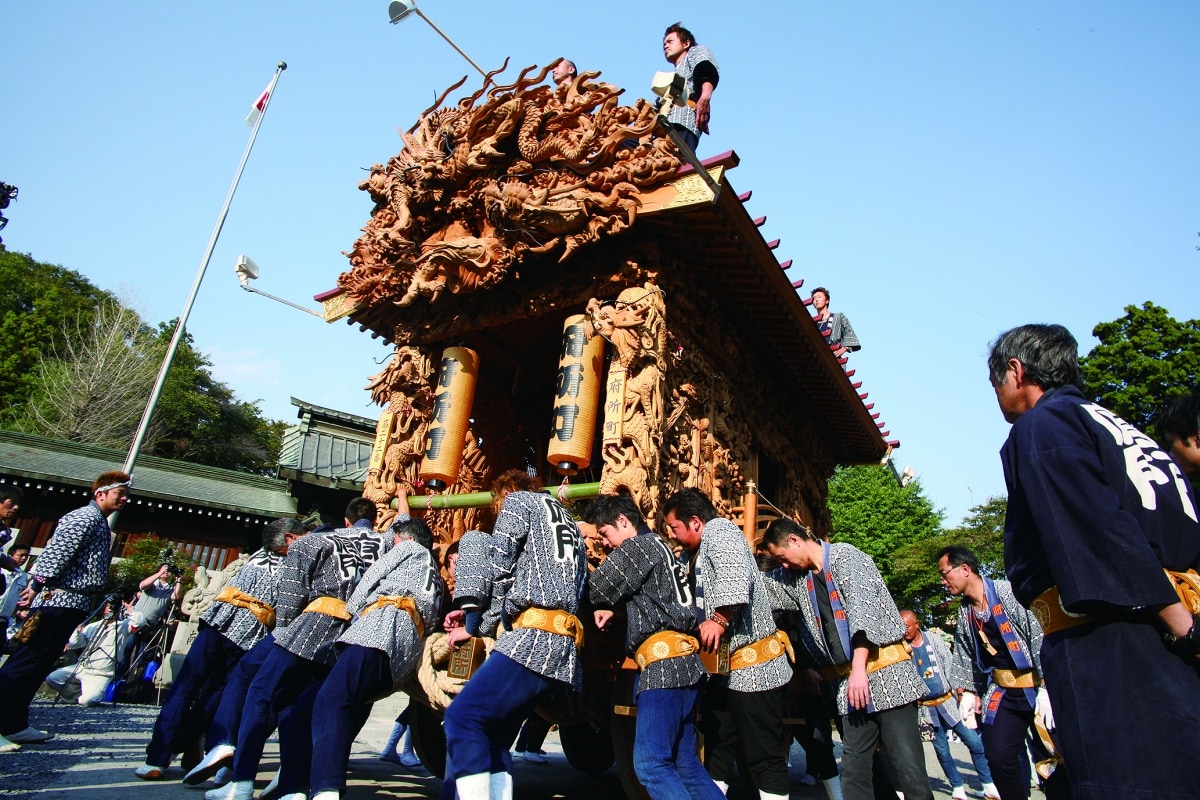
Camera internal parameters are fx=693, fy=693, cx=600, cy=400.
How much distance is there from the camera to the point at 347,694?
3.46 meters

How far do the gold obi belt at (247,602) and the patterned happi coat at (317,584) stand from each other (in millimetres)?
703

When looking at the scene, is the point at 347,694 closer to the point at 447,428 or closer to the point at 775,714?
the point at 775,714

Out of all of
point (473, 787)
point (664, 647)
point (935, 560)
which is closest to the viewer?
point (473, 787)

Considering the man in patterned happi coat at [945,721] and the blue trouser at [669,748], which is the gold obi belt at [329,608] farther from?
the man in patterned happi coat at [945,721]

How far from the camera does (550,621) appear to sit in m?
3.29

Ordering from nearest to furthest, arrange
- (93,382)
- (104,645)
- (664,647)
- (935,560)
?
(664,647) < (104,645) < (935,560) < (93,382)

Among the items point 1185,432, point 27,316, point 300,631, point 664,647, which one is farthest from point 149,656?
point 27,316

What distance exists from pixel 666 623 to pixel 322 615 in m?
2.00

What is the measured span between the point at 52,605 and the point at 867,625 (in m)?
5.04

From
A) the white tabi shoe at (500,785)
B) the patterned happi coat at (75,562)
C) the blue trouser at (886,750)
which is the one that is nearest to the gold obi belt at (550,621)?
the white tabi shoe at (500,785)

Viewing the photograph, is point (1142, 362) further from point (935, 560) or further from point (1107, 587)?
point (1107, 587)

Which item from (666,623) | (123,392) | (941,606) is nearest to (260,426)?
(123,392)

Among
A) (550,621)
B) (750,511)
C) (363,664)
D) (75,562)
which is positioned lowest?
(363,664)

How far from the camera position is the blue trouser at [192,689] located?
444 centimetres
